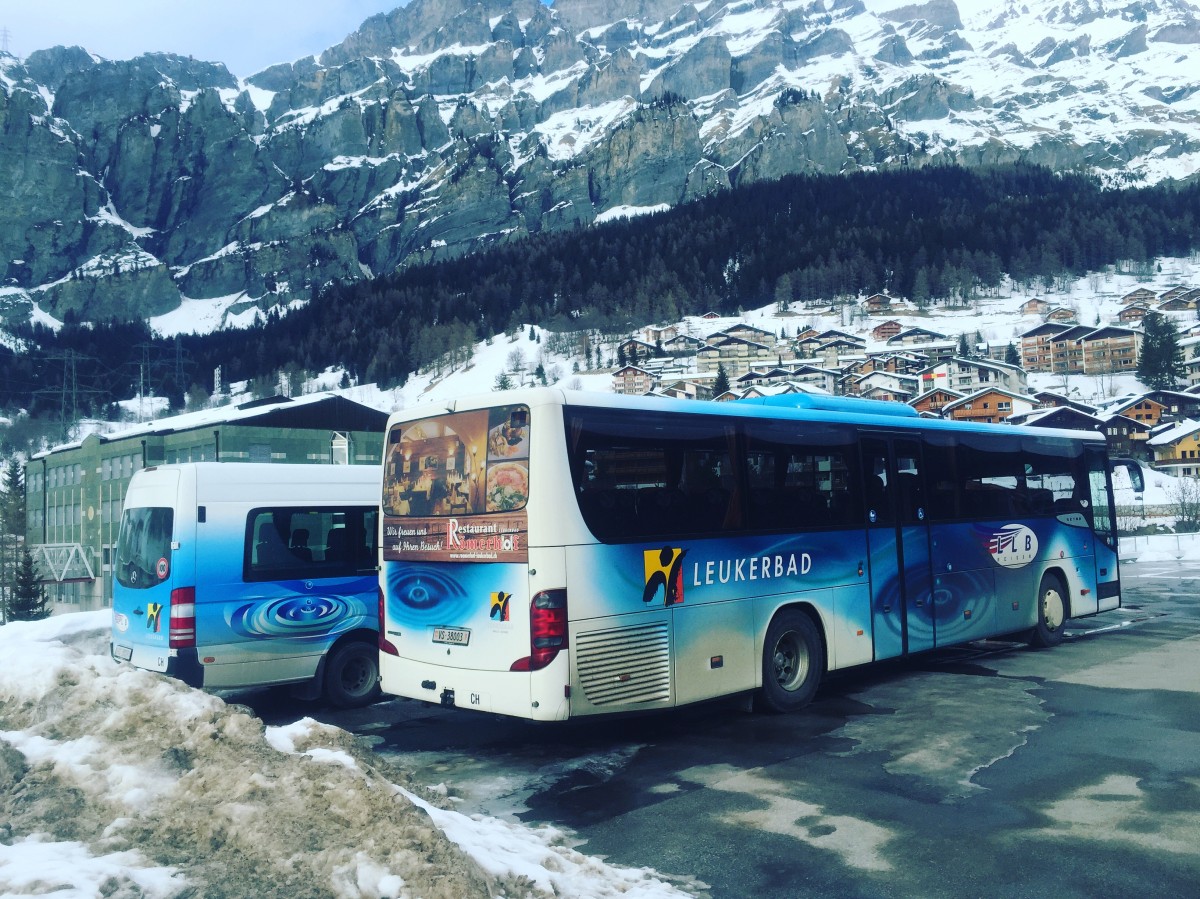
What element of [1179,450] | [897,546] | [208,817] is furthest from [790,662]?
[1179,450]

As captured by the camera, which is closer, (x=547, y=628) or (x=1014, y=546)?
(x=547, y=628)

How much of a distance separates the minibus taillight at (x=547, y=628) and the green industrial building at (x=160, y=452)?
58726mm

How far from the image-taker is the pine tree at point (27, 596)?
49062 mm

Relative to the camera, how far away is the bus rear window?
10.2 meters

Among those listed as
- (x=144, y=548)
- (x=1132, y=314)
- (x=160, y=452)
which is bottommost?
(x=144, y=548)

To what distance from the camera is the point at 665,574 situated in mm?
8609

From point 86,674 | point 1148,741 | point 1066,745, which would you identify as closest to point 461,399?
point 86,674

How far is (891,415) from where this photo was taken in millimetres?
12484

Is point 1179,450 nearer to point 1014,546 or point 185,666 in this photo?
point 1014,546

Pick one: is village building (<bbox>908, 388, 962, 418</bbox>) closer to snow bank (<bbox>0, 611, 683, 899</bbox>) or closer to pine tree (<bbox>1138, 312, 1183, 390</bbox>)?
pine tree (<bbox>1138, 312, 1183, 390</bbox>)

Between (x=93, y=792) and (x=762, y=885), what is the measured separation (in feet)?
11.8

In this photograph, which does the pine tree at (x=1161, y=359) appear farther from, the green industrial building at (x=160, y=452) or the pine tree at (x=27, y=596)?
the pine tree at (x=27, y=596)

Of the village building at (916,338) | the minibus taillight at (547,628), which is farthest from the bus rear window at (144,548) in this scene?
the village building at (916,338)

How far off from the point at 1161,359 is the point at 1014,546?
380ft
